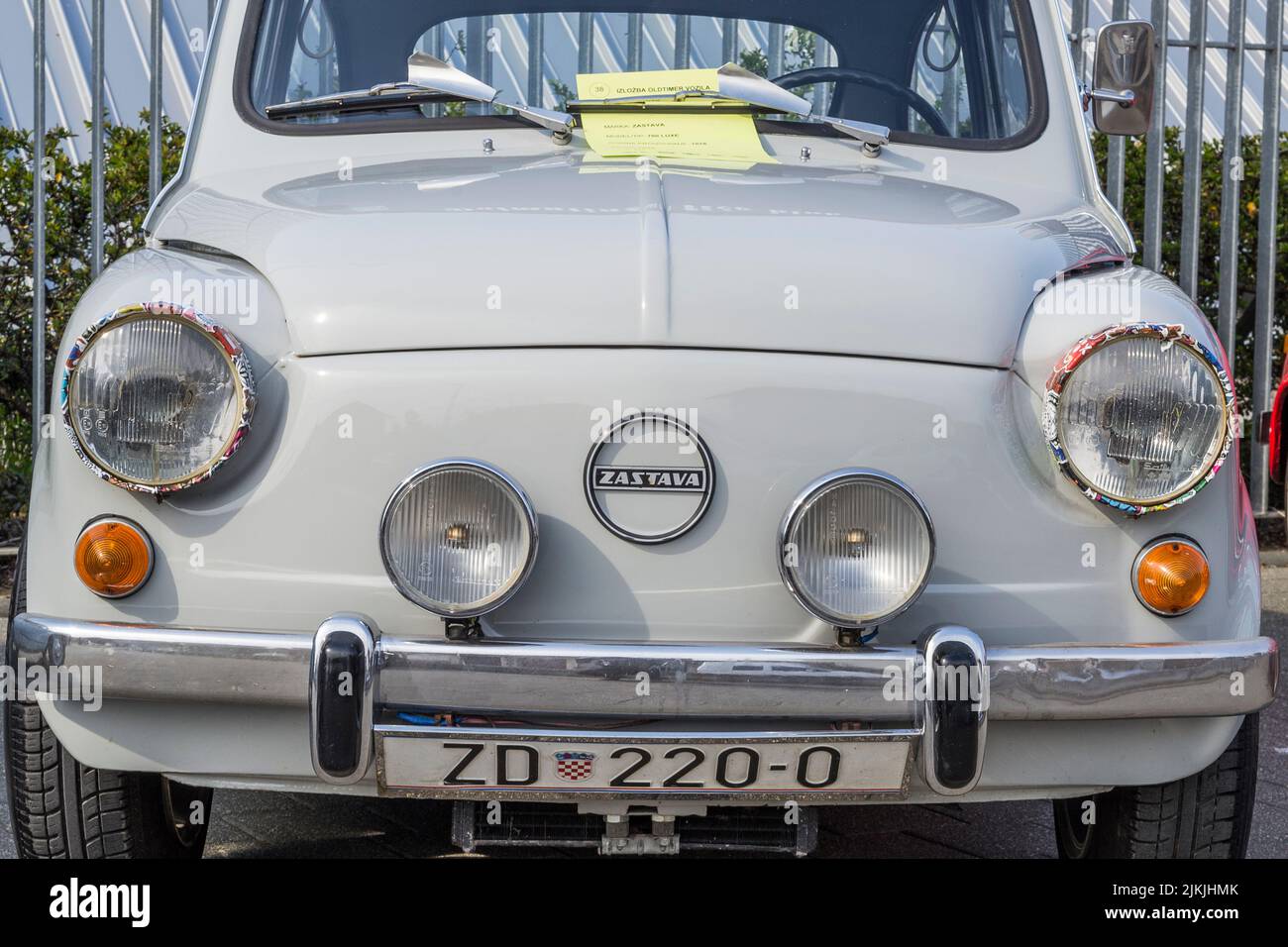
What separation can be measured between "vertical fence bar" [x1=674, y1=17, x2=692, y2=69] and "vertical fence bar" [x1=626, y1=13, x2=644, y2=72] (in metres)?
0.07

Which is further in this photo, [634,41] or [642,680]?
[634,41]

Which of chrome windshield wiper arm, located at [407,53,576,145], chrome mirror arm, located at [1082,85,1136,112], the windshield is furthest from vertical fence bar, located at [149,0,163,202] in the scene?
chrome mirror arm, located at [1082,85,1136,112]

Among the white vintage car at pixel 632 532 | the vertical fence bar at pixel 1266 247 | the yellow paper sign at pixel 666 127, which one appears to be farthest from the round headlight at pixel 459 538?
the vertical fence bar at pixel 1266 247

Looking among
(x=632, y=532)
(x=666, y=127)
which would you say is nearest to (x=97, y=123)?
(x=666, y=127)

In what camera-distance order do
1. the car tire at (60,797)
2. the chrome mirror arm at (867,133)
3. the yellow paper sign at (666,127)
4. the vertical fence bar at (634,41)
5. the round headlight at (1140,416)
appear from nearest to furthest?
the round headlight at (1140,416), the car tire at (60,797), the yellow paper sign at (666,127), the chrome mirror arm at (867,133), the vertical fence bar at (634,41)

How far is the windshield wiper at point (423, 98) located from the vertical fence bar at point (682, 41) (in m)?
0.25

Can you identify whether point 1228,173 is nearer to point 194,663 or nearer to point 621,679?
point 621,679

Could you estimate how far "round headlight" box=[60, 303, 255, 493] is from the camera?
Answer: 1.73 m

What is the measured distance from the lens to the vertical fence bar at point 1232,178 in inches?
235

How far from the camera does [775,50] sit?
9.30 feet

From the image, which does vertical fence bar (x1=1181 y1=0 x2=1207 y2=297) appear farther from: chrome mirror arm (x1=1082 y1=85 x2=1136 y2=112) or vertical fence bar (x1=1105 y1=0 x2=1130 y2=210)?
chrome mirror arm (x1=1082 y1=85 x2=1136 y2=112)

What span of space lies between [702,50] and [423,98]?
0.58 m

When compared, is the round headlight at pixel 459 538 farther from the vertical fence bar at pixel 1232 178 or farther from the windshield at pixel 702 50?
the vertical fence bar at pixel 1232 178
